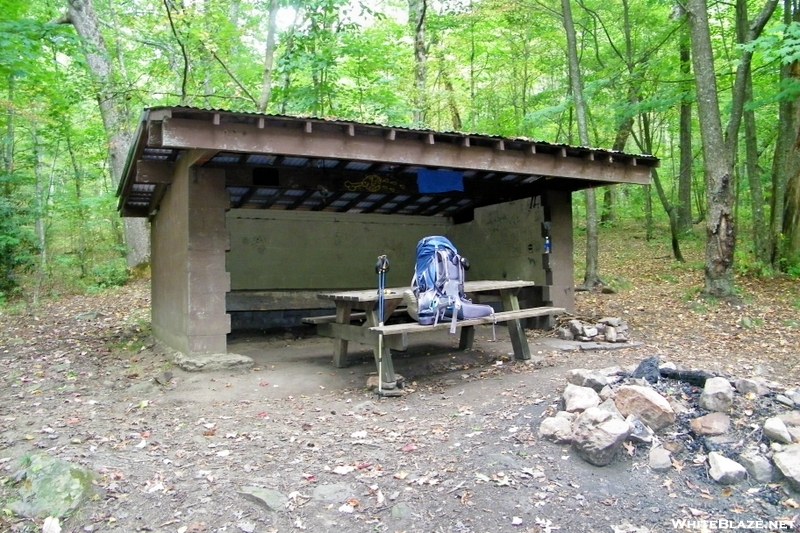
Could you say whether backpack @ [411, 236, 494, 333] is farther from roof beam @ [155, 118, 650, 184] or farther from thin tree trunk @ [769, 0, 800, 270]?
thin tree trunk @ [769, 0, 800, 270]

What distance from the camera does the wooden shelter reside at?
249 inches

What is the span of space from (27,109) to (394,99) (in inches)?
371

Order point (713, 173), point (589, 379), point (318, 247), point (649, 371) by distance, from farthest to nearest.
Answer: point (318, 247) < point (713, 173) < point (649, 371) < point (589, 379)

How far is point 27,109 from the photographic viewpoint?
13836 mm

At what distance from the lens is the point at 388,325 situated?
6.31m

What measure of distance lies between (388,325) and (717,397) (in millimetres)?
3336

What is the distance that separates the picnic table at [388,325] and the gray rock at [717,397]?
2370mm

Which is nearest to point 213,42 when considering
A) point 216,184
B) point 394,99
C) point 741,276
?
point 394,99

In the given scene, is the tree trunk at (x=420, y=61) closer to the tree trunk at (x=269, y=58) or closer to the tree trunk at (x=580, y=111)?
the tree trunk at (x=269, y=58)

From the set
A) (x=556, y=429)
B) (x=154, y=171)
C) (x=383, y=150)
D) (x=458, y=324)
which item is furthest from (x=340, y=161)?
(x=556, y=429)

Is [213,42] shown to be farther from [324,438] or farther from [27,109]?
[324,438]

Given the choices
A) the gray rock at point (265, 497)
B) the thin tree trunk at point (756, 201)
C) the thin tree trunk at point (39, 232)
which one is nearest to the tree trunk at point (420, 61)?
the thin tree trunk at point (756, 201)

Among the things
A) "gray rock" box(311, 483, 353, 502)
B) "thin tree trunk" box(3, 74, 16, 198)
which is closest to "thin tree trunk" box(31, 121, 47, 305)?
"thin tree trunk" box(3, 74, 16, 198)

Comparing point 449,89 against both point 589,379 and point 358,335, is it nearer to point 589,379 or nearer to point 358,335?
point 358,335
